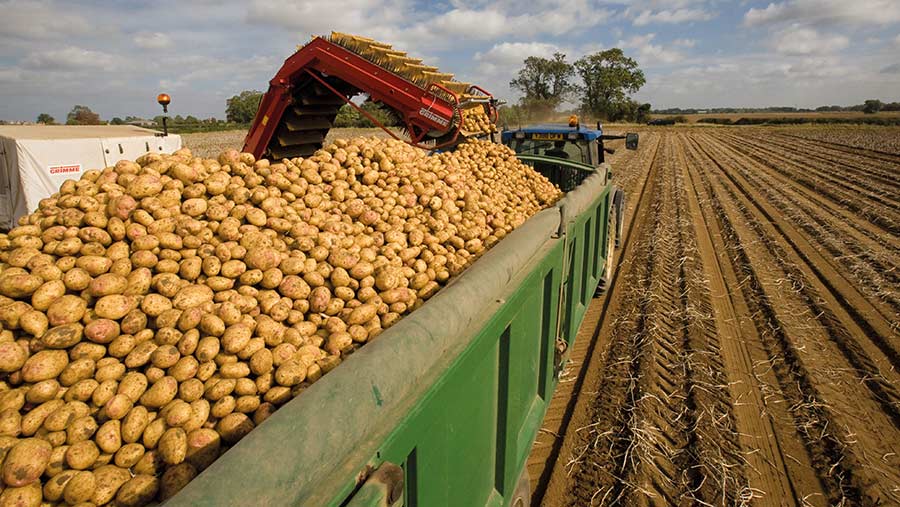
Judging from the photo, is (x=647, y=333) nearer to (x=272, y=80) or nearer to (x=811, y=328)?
(x=811, y=328)

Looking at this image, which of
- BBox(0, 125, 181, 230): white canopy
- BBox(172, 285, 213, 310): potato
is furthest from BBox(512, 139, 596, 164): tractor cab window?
BBox(0, 125, 181, 230): white canopy

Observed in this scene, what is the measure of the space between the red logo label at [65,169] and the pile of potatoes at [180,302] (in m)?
8.43

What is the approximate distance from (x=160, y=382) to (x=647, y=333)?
5156 millimetres

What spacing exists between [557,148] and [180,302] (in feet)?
21.9

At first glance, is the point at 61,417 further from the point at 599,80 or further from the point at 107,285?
the point at 599,80

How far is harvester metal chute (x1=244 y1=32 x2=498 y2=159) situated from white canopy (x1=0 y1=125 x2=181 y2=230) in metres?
4.71

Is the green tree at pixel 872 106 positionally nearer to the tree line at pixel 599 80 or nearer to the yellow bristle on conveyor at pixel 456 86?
the tree line at pixel 599 80

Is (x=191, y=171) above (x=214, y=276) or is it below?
above

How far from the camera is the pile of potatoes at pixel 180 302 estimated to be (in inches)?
57.9

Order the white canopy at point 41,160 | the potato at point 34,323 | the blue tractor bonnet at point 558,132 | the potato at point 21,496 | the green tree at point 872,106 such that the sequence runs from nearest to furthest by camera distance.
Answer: the potato at point 21,496, the potato at point 34,323, the blue tractor bonnet at point 558,132, the white canopy at point 41,160, the green tree at point 872,106

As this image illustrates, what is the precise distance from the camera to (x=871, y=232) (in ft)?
32.9

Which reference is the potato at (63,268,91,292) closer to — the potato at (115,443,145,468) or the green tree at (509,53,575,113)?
the potato at (115,443,145,468)

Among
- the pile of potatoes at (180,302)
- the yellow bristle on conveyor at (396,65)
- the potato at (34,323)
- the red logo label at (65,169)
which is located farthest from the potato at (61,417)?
the red logo label at (65,169)

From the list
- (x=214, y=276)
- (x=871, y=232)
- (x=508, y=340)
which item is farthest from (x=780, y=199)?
(x=214, y=276)
